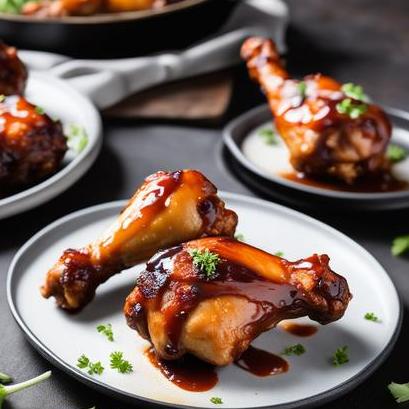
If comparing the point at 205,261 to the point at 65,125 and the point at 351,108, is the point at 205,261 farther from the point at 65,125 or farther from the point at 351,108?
the point at 65,125

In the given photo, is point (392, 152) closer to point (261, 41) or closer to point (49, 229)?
point (261, 41)

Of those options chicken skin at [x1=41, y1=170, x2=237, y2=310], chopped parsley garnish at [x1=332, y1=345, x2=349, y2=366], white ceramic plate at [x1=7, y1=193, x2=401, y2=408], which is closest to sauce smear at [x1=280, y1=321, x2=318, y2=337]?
white ceramic plate at [x1=7, y1=193, x2=401, y2=408]

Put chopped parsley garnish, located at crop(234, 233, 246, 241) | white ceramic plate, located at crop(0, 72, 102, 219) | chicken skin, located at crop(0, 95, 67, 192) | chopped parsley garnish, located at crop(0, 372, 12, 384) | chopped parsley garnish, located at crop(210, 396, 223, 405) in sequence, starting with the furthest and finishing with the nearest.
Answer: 1. chicken skin, located at crop(0, 95, 67, 192)
2. white ceramic plate, located at crop(0, 72, 102, 219)
3. chopped parsley garnish, located at crop(234, 233, 246, 241)
4. chopped parsley garnish, located at crop(0, 372, 12, 384)
5. chopped parsley garnish, located at crop(210, 396, 223, 405)

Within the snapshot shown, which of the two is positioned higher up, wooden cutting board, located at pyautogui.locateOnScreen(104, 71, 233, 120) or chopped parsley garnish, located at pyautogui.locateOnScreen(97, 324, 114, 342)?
chopped parsley garnish, located at pyautogui.locateOnScreen(97, 324, 114, 342)

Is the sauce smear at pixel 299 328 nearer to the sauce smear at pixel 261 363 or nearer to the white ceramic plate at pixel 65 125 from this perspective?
the sauce smear at pixel 261 363

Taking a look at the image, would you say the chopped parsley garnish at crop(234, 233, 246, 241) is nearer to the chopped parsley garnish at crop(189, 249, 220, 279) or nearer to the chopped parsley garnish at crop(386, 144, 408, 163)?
the chopped parsley garnish at crop(189, 249, 220, 279)
